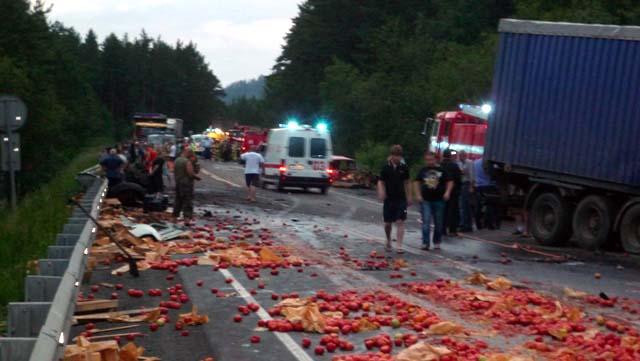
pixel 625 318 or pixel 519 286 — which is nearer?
pixel 625 318

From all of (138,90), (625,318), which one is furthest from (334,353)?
(138,90)

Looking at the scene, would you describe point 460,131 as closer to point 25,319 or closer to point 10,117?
point 10,117

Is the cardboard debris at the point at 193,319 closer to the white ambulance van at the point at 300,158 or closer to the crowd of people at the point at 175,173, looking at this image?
the crowd of people at the point at 175,173

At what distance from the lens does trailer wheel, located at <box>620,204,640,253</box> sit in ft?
66.3

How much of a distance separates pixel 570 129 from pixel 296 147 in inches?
777

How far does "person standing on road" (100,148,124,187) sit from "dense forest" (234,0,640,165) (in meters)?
→ 22.3

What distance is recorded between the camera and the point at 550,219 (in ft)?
75.3

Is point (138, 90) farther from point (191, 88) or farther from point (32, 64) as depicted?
point (32, 64)

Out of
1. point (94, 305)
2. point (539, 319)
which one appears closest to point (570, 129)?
point (539, 319)

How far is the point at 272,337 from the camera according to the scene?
10742 millimetres

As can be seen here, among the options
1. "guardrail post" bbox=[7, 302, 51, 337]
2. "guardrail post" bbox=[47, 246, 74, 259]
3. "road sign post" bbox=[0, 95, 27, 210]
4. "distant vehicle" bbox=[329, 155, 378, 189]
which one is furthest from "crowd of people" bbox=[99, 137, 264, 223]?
"guardrail post" bbox=[7, 302, 51, 337]

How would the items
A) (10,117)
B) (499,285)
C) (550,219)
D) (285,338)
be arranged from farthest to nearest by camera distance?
(10,117), (550,219), (499,285), (285,338)

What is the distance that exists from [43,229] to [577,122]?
1035 centimetres

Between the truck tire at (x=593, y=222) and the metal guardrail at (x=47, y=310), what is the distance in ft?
35.4
